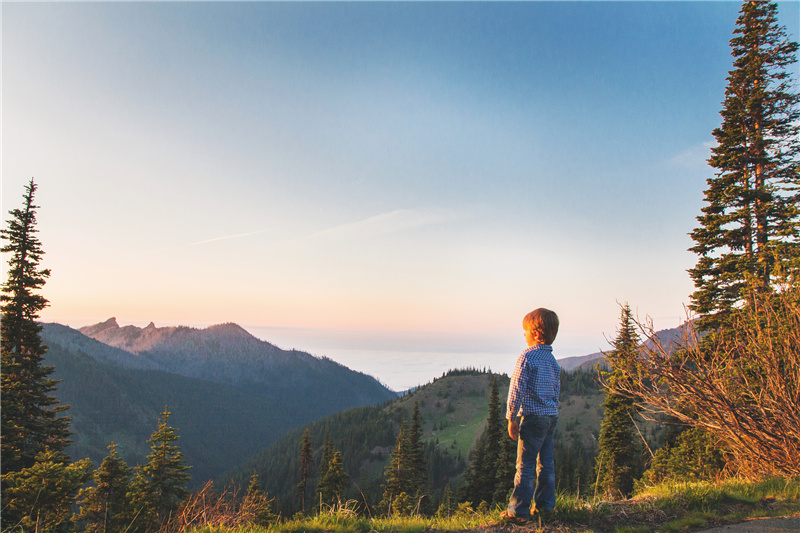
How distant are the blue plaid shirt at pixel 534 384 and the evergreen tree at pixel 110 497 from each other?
28568 mm

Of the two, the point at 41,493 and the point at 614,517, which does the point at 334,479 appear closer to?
the point at 41,493

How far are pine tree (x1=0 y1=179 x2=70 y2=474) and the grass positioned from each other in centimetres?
2426

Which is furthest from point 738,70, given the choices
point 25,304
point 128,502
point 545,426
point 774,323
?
point 128,502

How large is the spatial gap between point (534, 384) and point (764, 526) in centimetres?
348

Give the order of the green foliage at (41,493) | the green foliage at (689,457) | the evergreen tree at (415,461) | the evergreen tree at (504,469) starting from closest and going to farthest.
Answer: the green foliage at (41,493), the green foliage at (689,457), the evergreen tree at (504,469), the evergreen tree at (415,461)

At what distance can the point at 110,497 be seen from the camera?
85.1 feet

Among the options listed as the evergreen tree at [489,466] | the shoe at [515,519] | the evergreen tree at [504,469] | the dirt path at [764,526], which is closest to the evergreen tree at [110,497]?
the shoe at [515,519]

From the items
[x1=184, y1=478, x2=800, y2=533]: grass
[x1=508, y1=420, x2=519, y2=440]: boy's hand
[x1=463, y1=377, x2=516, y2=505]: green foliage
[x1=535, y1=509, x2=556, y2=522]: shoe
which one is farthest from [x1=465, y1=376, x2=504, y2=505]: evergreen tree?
[x1=508, y1=420, x2=519, y2=440]: boy's hand

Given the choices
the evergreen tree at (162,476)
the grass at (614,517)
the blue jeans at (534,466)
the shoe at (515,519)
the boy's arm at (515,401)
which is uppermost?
the boy's arm at (515,401)

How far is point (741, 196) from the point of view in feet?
63.8

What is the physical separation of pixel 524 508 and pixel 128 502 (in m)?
30.5

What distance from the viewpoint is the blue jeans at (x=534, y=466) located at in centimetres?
543

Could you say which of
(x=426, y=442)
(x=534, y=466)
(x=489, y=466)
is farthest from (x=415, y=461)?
(x=426, y=442)

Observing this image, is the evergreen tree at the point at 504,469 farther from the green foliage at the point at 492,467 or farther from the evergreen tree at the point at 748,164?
the evergreen tree at the point at 748,164
